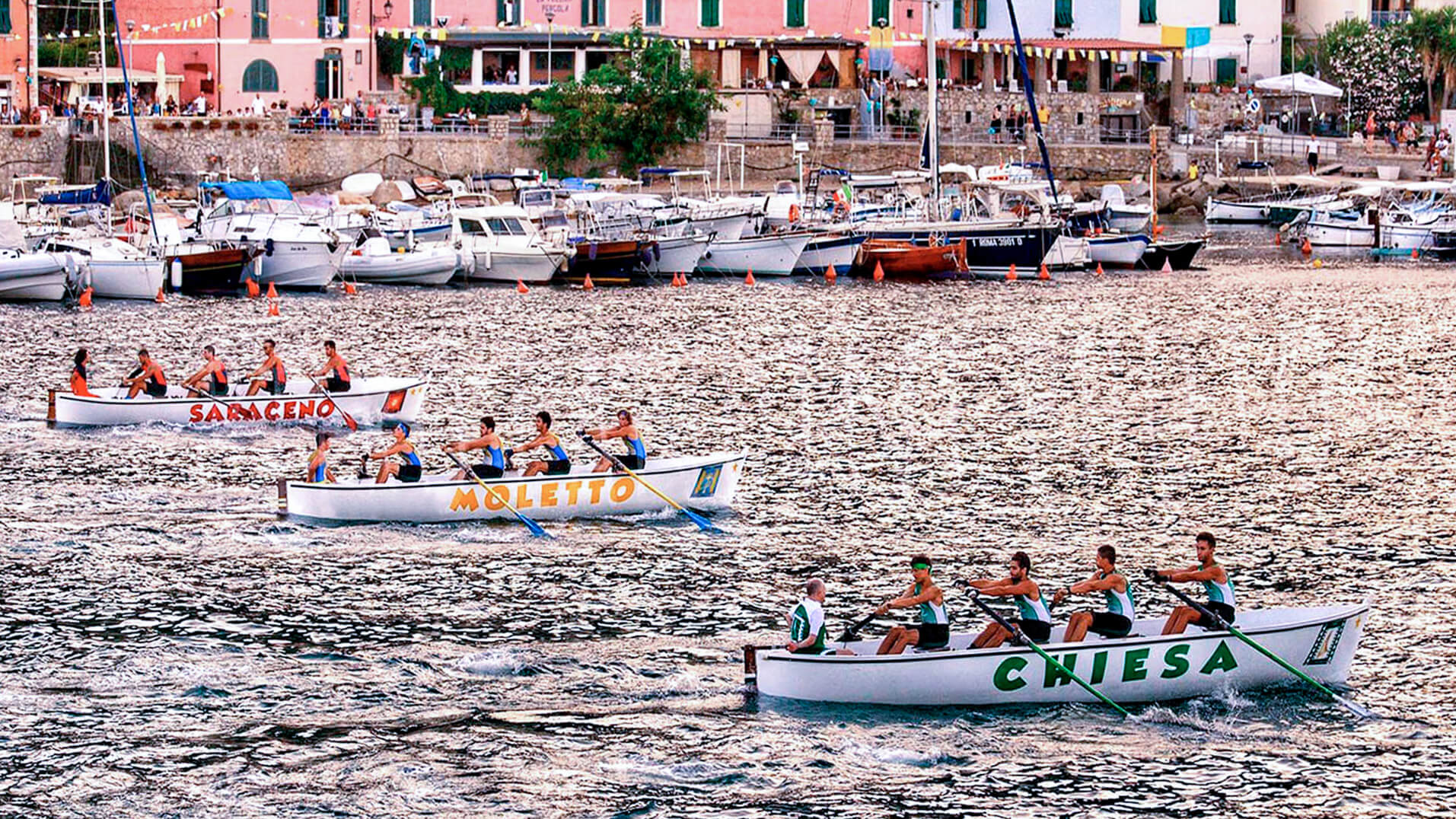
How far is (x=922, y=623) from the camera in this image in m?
27.3

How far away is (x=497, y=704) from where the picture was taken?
27156mm

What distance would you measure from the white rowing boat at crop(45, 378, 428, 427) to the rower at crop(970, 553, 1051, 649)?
20.8 meters

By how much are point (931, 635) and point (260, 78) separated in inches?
3107

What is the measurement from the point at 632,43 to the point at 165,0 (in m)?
21.8

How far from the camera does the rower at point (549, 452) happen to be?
120 feet

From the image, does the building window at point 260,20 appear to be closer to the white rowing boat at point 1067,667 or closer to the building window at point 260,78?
the building window at point 260,78

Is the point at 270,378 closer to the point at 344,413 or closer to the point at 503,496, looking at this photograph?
the point at 344,413

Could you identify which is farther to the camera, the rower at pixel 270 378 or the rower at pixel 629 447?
the rower at pixel 270 378

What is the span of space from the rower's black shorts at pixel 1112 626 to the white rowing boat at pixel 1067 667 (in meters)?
0.18

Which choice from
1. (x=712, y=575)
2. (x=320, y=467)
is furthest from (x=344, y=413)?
(x=712, y=575)

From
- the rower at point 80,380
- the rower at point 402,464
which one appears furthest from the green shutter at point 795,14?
the rower at point 402,464

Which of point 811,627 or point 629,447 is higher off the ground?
point 629,447

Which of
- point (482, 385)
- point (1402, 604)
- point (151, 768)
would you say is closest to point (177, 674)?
point (151, 768)

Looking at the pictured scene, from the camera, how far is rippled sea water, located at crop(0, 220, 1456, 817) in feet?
81.6
